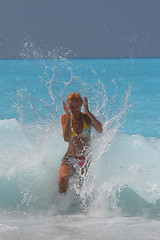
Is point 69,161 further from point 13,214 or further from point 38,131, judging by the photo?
point 38,131

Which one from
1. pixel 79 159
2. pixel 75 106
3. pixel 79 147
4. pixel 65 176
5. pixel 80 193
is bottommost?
pixel 80 193

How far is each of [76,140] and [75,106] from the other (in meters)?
0.31

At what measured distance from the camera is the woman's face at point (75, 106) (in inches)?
132

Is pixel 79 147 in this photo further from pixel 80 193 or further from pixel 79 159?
pixel 80 193

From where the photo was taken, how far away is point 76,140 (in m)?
3.44

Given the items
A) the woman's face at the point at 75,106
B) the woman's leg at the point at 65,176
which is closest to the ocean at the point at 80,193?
the woman's leg at the point at 65,176

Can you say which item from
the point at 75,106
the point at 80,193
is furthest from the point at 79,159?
the point at 75,106

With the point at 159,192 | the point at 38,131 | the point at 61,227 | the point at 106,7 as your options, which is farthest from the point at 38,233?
the point at 106,7

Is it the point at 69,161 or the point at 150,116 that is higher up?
the point at 150,116

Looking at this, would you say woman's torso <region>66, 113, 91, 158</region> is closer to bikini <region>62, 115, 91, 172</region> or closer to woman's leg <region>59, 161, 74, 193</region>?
bikini <region>62, 115, 91, 172</region>

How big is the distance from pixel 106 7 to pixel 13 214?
27065 millimetres

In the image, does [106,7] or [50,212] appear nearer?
[50,212]

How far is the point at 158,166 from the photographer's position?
14.7 feet

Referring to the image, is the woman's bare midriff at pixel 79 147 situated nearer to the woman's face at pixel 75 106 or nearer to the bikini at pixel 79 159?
the bikini at pixel 79 159
